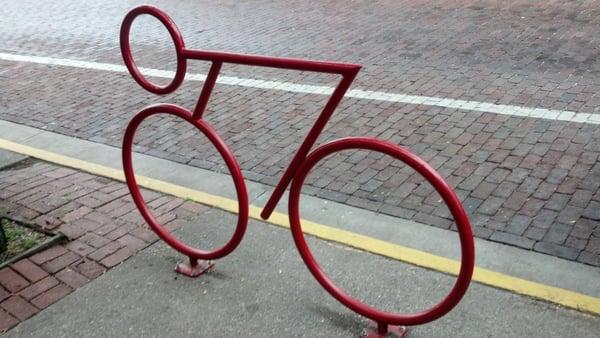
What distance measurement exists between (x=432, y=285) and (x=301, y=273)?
29.7 inches

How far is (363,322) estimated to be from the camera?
306cm

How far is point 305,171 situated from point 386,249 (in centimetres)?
100

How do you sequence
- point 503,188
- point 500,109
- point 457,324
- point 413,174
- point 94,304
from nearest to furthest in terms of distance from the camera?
1. point 457,324
2. point 94,304
3. point 503,188
4. point 413,174
5. point 500,109

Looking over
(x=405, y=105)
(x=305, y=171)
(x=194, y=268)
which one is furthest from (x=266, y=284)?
(x=405, y=105)

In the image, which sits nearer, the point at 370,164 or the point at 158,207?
the point at 158,207

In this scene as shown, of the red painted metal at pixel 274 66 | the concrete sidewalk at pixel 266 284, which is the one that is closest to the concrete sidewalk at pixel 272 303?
the concrete sidewalk at pixel 266 284

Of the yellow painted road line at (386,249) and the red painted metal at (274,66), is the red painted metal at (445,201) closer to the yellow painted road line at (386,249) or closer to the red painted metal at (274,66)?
the red painted metal at (274,66)

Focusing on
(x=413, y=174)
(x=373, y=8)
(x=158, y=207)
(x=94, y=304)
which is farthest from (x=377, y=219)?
(x=373, y=8)

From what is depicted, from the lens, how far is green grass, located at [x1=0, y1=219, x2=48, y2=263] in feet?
12.4

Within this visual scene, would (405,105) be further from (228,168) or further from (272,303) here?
(272,303)

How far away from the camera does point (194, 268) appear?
354 centimetres

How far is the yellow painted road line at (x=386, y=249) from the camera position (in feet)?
10.3

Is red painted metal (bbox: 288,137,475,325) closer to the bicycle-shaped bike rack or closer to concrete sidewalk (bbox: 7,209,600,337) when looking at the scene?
the bicycle-shaped bike rack

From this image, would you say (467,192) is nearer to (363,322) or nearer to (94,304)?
(363,322)
